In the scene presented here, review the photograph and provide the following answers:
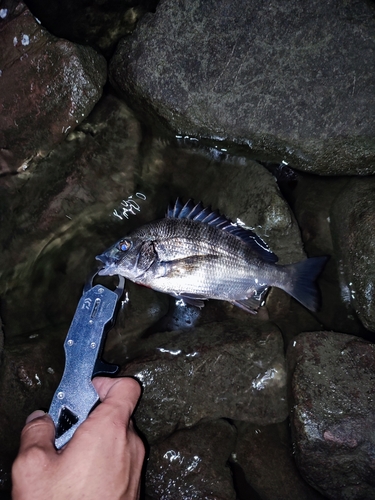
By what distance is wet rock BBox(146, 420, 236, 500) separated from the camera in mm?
3859

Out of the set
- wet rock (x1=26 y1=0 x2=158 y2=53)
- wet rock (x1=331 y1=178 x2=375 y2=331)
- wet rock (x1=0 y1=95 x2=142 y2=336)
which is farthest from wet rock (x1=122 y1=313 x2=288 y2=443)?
wet rock (x1=26 y1=0 x2=158 y2=53)

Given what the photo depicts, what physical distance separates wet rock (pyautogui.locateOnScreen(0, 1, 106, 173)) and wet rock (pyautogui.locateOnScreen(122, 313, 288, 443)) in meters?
2.87

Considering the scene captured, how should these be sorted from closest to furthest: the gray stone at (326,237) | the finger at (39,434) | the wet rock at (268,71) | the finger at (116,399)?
the finger at (39,434)
the finger at (116,399)
the wet rock at (268,71)
the gray stone at (326,237)

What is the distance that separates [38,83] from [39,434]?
3.77 m

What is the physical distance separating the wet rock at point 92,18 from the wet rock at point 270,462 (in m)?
5.05

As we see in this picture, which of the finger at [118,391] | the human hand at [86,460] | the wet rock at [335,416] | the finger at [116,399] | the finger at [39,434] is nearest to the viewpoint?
the human hand at [86,460]

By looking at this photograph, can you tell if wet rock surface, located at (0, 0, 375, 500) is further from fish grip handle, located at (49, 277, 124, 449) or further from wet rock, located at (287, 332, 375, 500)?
fish grip handle, located at (49, 277, 124, 449)

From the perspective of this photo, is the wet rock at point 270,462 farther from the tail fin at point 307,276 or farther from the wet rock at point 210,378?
the tail fin at point 307,276

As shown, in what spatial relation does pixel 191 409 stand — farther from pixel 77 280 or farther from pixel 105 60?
pixel 105 60

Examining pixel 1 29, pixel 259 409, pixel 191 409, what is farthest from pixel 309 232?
pixel 1 29

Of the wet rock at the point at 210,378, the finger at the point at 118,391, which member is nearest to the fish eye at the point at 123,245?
the wet rock at the point at 210,378

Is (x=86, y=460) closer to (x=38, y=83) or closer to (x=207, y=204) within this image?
(x=207, y=204)

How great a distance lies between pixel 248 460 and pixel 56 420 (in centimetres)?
236

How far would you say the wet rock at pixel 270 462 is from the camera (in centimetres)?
405
